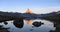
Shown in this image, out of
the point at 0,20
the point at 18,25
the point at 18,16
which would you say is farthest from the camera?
the point at 0,20

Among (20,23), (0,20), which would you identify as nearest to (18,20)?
(20,23)

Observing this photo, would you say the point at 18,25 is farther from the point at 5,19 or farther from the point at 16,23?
the point at 5,19

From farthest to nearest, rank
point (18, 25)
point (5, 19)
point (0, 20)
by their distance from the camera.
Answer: point (5, 19) → point (0, 20) → point (18, 25)

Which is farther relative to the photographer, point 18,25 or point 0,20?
point 0,20

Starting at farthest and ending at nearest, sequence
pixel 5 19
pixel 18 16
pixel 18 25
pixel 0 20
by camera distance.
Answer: pixel 5 19
pixel 0 20
pixel 18 16
pixel 18 25

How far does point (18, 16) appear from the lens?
71.0m

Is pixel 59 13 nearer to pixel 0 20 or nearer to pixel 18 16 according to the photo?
pixel 18 16

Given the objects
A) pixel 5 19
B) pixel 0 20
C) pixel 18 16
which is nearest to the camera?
pixel 18 16

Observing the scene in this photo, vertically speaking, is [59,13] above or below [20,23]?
above

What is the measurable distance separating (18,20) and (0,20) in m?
18.5

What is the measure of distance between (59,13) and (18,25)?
68.1ft

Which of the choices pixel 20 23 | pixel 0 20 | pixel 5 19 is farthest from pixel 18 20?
pixel 5 19

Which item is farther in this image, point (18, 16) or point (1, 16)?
point (1, 16)

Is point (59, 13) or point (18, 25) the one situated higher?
point (59, 13)
